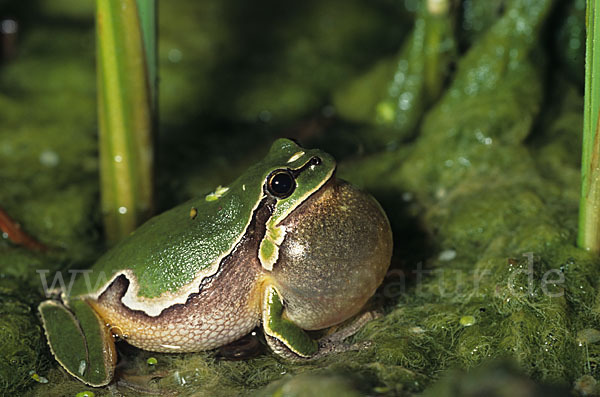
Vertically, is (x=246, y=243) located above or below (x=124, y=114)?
below

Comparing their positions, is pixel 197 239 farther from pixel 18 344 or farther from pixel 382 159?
pixel 382 159

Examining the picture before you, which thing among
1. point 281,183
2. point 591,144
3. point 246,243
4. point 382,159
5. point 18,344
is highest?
point 591,144

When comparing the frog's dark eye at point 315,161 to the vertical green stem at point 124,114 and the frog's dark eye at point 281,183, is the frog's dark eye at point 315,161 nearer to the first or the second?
the frog's dark eye at point 281,183

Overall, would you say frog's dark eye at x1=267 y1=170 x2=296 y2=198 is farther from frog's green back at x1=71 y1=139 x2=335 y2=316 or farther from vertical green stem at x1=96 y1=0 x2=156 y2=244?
vertical green stem at x1=96 y1=0 x2=156 y2=244

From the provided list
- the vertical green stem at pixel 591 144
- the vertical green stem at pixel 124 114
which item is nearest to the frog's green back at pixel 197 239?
the vertical green stem at pixel 124 114

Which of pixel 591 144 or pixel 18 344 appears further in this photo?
pixel 18 344

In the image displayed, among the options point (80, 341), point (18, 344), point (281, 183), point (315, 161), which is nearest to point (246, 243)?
point (281, 183)
